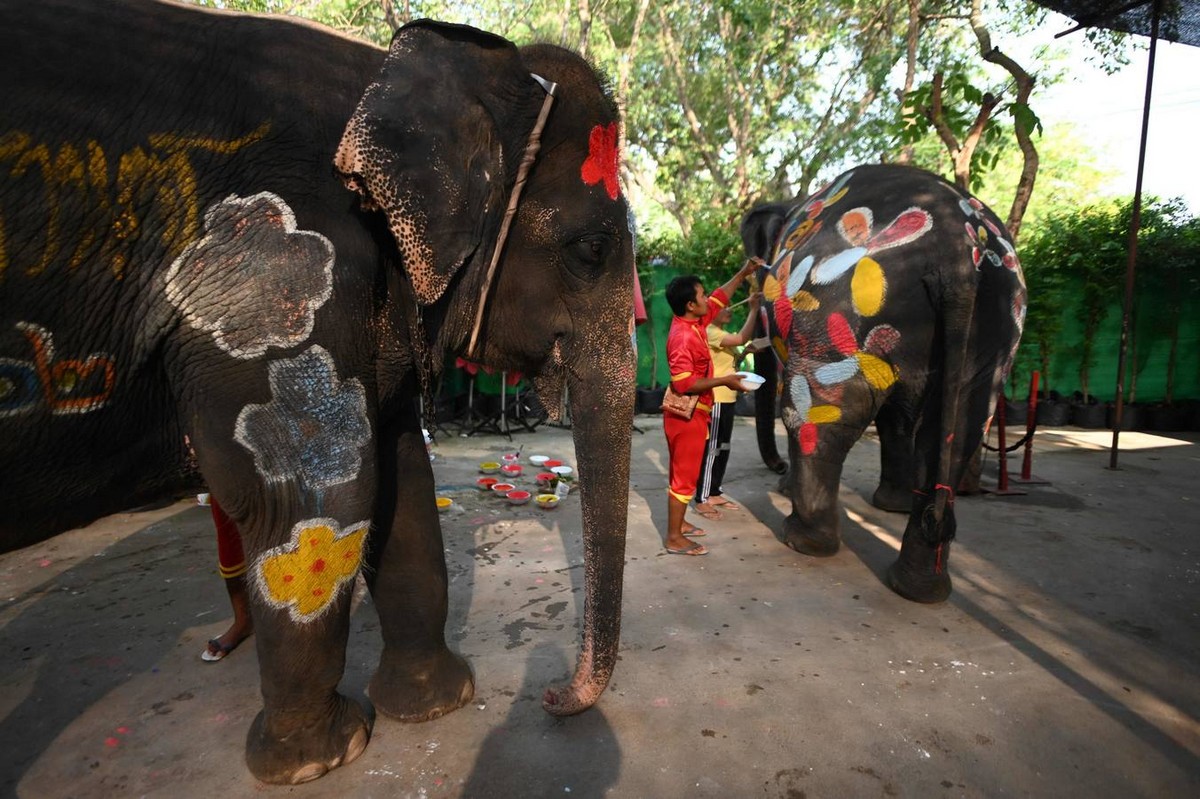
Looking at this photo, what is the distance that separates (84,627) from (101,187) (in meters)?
2.55

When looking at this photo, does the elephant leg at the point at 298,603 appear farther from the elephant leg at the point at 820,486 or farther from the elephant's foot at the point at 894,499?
the elephant's foot at the point at 894,499

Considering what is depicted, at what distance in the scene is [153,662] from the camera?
2.94m

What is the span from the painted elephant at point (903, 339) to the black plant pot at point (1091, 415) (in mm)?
6502

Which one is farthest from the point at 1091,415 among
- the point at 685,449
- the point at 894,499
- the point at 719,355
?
the point at 685,449

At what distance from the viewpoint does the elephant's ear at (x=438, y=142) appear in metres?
1.75

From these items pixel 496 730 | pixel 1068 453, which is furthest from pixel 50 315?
pixel 1068 453

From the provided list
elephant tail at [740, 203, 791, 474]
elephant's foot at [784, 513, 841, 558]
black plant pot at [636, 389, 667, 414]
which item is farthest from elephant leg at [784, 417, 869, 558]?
black plant pot at [636, 389, 667, 414]

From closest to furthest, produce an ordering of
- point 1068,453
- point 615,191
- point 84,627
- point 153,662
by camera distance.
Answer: point 615,191 < point 153,662 < point 84,627 < point 1068,453

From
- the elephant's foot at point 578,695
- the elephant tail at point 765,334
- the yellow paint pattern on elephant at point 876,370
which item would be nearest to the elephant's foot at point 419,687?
the elephant's foot at point 578,695

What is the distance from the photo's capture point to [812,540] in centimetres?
412

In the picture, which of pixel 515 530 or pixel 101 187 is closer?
pixel 101 187

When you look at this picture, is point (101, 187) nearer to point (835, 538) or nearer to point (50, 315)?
point (50, 315)

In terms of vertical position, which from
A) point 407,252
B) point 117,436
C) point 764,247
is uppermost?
point 764,247

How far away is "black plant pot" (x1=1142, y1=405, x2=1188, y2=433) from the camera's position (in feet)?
29.0
